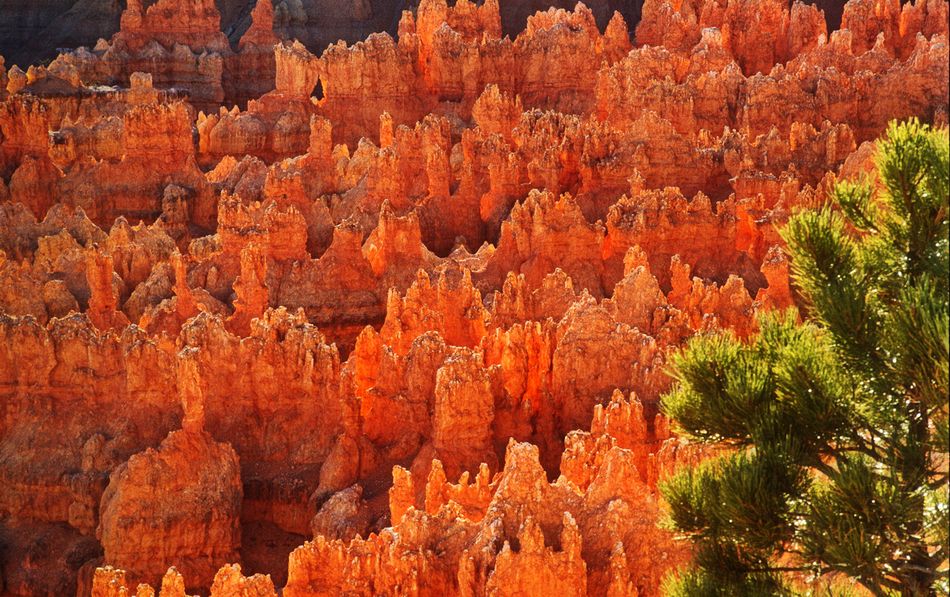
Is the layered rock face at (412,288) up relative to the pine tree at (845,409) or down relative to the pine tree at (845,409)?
down

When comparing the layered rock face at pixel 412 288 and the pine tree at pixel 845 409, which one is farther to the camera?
the layered rock face at pixel 412 288

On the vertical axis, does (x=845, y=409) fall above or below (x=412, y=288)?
above

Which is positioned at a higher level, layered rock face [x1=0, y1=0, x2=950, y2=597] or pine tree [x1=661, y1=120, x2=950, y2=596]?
pine tree [x1=661, y1=120, x2=950, y2=596]

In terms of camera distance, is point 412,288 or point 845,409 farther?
point 412,288

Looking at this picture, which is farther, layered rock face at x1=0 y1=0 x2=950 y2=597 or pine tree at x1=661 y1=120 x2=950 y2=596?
layered rock face at x1=0 y1=0 x2=950 y2=597

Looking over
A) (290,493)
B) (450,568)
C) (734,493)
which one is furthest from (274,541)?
(734,493)
